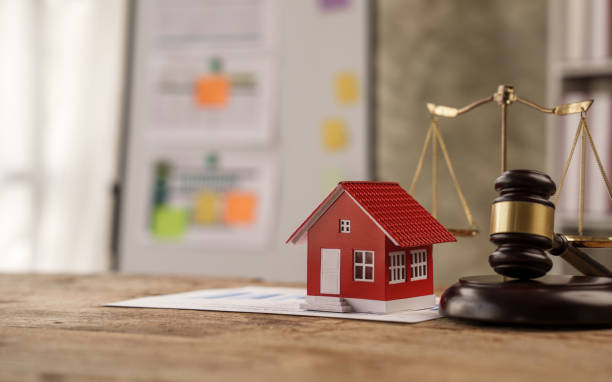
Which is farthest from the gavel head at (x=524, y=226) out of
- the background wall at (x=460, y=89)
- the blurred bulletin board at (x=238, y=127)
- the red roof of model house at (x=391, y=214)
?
the blurred bulletin board at (x=238, y=127)

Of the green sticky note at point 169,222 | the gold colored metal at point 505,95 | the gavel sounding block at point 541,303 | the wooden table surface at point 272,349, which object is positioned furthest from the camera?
the green sticky note at point 169,222

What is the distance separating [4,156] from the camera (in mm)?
3678

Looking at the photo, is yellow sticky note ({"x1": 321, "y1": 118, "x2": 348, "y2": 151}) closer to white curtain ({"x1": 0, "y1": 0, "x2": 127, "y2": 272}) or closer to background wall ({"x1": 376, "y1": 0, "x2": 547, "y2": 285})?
background wall ({"x1": 376, "y1": 0, "x2": 547, "y2": 285})

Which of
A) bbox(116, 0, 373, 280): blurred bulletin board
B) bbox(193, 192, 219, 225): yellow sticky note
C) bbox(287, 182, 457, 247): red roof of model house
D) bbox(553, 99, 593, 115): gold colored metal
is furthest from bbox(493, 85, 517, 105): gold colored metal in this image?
bbox(193, 192, 219, 225): yellow sticky note

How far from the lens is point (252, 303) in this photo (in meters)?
1.08

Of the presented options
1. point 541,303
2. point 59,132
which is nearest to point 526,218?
point 541,303

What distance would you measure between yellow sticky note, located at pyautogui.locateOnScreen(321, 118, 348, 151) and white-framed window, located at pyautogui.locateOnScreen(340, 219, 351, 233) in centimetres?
223

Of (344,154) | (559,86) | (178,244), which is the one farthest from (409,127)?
(178,244)

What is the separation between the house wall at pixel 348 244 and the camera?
3.07ft

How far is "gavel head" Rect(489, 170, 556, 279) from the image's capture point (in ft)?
2.87

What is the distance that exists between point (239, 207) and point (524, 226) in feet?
8.43

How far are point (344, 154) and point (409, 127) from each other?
0.31 metres

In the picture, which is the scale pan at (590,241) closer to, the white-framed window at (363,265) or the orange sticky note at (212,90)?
the white-framed window at (363,265)

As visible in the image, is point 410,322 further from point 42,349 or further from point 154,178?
point 154,178
